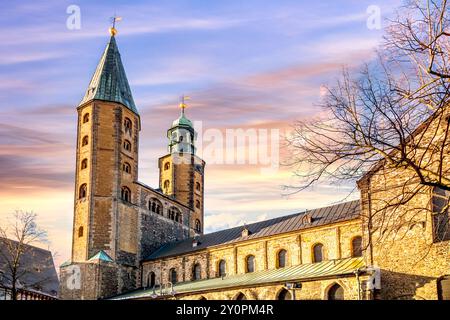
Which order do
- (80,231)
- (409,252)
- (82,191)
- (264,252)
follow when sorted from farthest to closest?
(82,191), (80,231), (264,252), (409,252)

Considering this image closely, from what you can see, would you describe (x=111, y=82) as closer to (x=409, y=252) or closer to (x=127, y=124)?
(x=127, y=124)

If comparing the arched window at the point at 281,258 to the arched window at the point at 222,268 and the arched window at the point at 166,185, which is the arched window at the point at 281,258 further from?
the arched window at the point at 166,185

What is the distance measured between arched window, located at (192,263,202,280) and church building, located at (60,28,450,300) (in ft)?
0.29

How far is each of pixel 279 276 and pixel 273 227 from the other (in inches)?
250

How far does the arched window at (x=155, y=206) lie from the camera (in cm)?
5298

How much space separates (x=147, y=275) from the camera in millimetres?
49375

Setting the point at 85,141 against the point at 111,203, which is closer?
the point at 111,203

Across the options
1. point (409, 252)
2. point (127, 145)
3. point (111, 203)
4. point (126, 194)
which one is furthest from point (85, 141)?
point (409, 252)

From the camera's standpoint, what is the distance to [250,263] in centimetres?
4206

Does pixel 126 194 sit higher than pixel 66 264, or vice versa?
pixel 126 194

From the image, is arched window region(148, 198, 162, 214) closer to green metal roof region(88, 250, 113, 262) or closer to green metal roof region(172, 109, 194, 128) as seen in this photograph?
green metal roof region(88, 250, 113, 262)

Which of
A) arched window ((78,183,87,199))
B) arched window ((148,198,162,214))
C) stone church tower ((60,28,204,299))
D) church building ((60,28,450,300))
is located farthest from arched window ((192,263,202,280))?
arched window ((78,183,87,199))

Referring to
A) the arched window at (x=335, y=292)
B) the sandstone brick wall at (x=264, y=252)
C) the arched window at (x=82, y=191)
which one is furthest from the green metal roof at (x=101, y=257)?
the arched window at (x=335, y=292)
